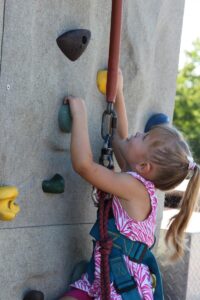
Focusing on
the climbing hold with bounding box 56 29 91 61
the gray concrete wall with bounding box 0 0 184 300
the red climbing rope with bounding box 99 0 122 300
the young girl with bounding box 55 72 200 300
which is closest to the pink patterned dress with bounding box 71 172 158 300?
the young girl with bounding box 55 72 200 300

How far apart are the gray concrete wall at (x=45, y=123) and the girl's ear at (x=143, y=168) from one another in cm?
32

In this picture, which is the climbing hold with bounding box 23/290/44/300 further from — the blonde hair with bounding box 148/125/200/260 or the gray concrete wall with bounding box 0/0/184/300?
the blonde hair with bounding box 148/125/200/260

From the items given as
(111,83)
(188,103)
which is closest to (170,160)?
(111,83)

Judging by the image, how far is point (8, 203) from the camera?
8.40ft

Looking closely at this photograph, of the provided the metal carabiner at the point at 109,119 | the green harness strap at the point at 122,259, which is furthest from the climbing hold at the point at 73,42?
the green harness strap at the point at 122,259

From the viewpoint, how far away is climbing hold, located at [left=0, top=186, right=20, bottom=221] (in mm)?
2516

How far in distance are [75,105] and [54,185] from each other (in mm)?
389

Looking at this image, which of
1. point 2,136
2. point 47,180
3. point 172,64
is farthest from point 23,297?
point 172,64

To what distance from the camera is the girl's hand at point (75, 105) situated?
111 inches

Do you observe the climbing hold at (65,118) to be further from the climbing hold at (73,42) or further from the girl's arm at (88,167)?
the climbing hold at (73,42)

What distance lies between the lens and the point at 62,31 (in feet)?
9.28

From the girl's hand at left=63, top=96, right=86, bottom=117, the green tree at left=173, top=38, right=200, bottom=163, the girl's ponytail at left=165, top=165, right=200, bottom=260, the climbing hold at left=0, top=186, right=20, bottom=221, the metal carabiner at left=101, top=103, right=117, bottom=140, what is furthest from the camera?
the green tree at left=173, top=38, right=200, bottom=163

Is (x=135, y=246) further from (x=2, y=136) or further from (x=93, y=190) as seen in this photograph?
(x=2, y=136)

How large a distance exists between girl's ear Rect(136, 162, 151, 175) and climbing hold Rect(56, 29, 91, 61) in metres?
0.61
